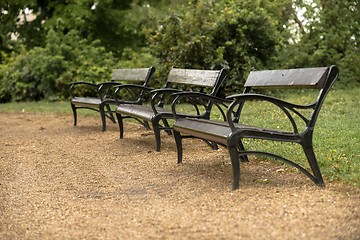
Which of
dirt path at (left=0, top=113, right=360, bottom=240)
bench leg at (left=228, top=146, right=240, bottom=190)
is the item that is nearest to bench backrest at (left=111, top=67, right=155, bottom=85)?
dirt path at (left=0, top=113, right=360, bottom=240)

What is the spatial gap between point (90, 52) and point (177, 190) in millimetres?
13931

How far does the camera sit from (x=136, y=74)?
1009 centimetres

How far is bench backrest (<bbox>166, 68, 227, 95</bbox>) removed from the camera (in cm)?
688

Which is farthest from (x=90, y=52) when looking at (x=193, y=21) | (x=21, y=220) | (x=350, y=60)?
(x=21, y=220)

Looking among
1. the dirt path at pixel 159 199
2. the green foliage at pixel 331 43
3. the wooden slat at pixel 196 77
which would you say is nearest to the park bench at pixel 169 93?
the wooden slat at pixel 196 77

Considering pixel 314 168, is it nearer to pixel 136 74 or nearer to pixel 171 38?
pixel 136 74

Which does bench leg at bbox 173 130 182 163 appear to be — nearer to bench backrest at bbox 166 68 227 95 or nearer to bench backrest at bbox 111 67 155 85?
bench backrest at bbox 166 68 227 95

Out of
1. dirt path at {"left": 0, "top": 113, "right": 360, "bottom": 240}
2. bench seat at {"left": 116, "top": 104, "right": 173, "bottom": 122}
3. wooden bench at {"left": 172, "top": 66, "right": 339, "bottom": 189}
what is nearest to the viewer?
dirt path at {"left": 0, "top": 113, "right": 360, "bottom": 240}

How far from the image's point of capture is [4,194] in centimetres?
539

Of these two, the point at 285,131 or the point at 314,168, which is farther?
the point at 285,131

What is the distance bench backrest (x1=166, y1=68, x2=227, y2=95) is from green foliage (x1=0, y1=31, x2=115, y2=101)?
8.46m

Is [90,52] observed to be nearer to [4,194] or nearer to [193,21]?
[193,21]

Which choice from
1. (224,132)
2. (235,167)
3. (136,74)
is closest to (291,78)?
(224,132)

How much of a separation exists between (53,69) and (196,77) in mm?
10609
